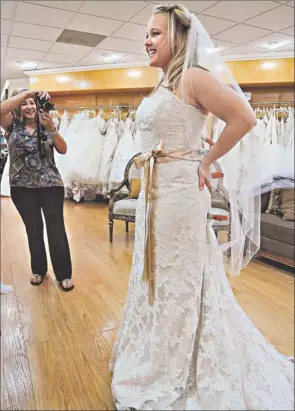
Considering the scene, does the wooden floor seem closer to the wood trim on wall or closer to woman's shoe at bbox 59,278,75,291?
woman's shoe at bbox 59,278,75,291

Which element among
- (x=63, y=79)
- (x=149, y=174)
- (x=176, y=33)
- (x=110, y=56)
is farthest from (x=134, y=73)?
(x=149, y=174)

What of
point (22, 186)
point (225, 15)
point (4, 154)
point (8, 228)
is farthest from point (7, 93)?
point (225, 15)

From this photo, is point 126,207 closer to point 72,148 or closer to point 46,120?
point 72,148

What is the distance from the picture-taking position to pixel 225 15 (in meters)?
1.58

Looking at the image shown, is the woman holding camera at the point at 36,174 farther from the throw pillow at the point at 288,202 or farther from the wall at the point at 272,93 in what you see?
the wall at the point at 272,93

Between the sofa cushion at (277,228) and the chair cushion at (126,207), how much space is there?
56 cm

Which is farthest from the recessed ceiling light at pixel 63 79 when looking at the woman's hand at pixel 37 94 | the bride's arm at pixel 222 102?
the bride's arm at pixel 222 102

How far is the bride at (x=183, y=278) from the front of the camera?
696mm

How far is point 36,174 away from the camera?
3.14 ft

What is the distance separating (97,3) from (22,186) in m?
0.93

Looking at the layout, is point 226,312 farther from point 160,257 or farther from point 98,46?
point 98,46

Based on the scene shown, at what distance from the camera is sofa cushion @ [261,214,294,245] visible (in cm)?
63

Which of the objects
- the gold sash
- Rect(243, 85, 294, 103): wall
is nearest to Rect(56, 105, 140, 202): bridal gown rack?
the gold sash

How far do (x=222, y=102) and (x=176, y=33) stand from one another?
8.7 inches
